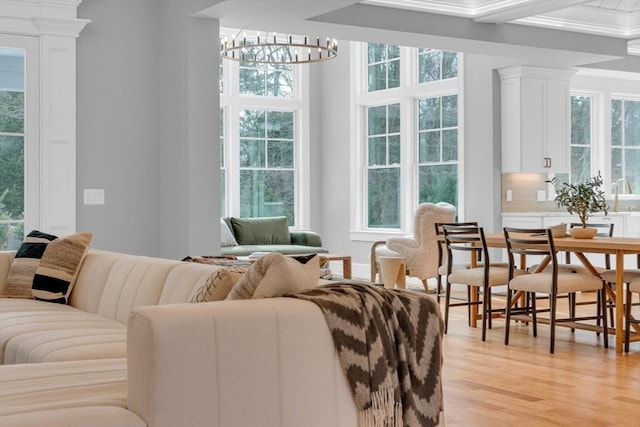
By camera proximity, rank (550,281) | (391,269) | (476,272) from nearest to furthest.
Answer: (550,281) → (476,272) → (391,269)

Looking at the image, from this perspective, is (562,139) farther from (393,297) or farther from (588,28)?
(393,297)

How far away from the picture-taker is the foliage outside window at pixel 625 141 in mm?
10883

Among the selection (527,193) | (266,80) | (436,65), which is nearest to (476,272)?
(527,193)

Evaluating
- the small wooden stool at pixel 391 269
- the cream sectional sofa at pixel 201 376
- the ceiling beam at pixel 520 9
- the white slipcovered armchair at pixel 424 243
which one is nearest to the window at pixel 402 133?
the white slipcovered armchair at pixel 424 243

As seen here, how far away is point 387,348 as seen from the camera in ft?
10.3

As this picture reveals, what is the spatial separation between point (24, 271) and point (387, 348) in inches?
118

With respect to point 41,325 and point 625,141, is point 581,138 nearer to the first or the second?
point 625,141

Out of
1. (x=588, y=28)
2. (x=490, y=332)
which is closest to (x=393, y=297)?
(x=490, y=332)

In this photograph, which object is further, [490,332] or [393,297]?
[490,332]

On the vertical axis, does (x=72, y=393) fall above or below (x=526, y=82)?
below

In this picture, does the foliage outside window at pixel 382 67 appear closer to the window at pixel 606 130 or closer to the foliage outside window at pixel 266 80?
the foliage outside window at pixel 266 80

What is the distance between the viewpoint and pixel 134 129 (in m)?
6.79

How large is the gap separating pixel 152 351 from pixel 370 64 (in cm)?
913

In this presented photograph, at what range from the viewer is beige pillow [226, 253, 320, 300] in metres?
3.08
